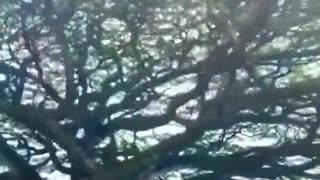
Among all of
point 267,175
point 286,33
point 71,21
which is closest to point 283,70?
point 286,33

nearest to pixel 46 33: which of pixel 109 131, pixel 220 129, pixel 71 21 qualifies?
pixel 71 21

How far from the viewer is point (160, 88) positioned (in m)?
9.12

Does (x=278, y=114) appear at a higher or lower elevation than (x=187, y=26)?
lower

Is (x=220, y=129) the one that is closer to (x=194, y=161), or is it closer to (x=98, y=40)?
(x=194, y=161)

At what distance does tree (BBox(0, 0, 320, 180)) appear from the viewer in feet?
29.0

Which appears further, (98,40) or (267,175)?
(267,175)

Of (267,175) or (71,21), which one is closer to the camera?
(71,21)

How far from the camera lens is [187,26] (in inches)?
348

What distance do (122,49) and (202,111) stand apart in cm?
81

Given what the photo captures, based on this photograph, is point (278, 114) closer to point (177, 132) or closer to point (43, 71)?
point (177, 132)

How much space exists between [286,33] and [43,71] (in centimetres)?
188

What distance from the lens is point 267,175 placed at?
9.46 m

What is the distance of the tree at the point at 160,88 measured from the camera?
29.0 feet

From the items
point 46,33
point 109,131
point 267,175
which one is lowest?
point 267,175
